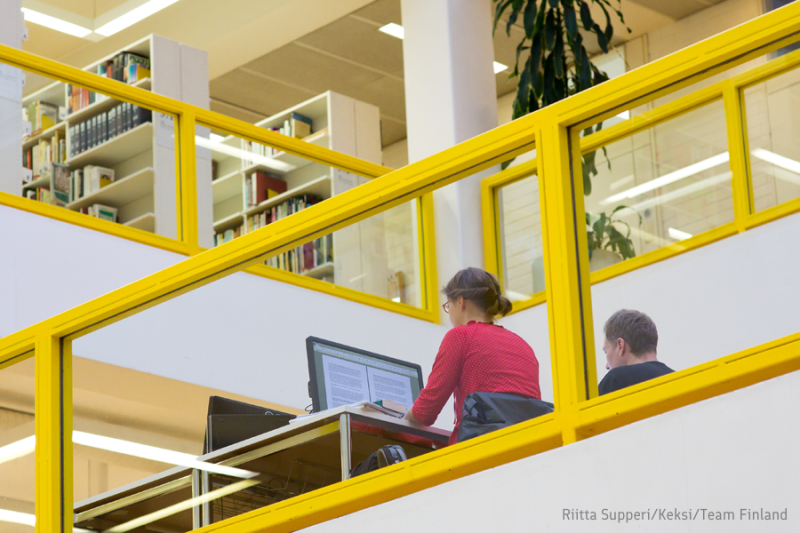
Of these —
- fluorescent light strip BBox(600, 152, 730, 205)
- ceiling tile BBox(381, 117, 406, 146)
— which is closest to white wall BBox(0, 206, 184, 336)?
fluorescent light strip BBox(600, 152, 730, 205)

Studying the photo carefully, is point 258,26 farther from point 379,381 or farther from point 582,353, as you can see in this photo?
point 582,353

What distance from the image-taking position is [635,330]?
1883 millimetres

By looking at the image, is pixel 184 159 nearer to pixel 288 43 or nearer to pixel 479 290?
pixel 479 290

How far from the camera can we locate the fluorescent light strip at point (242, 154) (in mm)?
5129

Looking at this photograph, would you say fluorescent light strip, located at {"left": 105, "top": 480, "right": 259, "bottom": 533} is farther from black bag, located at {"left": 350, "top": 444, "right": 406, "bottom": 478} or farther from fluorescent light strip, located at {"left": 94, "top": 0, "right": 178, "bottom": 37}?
fluorescent light strip, located at {"left": 94, "top": 0, "right": 178, "bottom": 37}

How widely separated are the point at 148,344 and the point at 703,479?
5.40 ft

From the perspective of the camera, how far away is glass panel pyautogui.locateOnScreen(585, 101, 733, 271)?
3549 millimetres

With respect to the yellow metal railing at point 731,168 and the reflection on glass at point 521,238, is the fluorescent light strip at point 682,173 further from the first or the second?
the reflection on glass at point 521,238

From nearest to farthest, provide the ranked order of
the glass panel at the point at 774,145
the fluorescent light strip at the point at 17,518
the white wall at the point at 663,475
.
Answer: the white wall at the point at 663,475 → the fluorescent light strip at the point at 17,518 → the glass panel at the point at 774,145

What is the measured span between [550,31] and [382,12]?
7.61 ft

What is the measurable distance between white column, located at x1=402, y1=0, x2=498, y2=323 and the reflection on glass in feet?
3.54

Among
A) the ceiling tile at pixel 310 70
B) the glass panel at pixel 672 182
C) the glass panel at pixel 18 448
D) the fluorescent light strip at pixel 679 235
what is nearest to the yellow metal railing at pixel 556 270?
the glass panel at pixel 18 448

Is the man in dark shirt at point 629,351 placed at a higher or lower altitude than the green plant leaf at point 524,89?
lower

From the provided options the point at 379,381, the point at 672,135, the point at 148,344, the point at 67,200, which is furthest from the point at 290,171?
the point at 379,381
